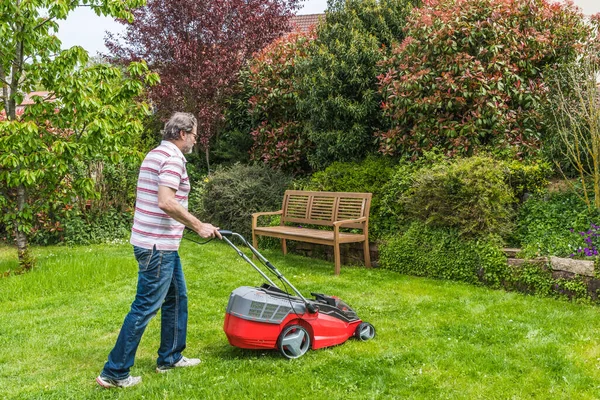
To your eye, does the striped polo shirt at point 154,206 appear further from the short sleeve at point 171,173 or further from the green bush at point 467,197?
the green bush at point 467,197

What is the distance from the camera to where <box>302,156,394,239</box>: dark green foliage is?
7.90 metres

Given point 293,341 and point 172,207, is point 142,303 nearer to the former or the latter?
point 172,207

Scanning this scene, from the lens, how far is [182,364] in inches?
161

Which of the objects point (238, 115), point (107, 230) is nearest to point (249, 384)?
point (107, 230)

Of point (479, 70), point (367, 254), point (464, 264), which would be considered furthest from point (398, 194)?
point (479, 70)

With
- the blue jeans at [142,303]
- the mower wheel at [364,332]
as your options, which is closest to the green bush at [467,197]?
the mower wheel at [364,332]

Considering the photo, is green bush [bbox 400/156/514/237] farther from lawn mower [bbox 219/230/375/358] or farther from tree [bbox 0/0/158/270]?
tree [bbox 0/0/158/270]

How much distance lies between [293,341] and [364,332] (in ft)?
2.48

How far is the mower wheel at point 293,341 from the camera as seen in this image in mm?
4023

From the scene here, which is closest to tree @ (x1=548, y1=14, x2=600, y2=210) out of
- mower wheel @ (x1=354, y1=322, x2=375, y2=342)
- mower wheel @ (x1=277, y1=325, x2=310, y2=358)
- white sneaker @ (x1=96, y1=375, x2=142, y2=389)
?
mower wheel @ (x1=354, y1=322, x2=375, y2=342)

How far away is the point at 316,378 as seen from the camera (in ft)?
12.4

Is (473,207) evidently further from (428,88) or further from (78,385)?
(78,385)

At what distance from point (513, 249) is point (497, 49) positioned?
290cm

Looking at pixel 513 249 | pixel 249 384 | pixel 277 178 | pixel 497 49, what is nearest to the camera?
pixel 249 384
